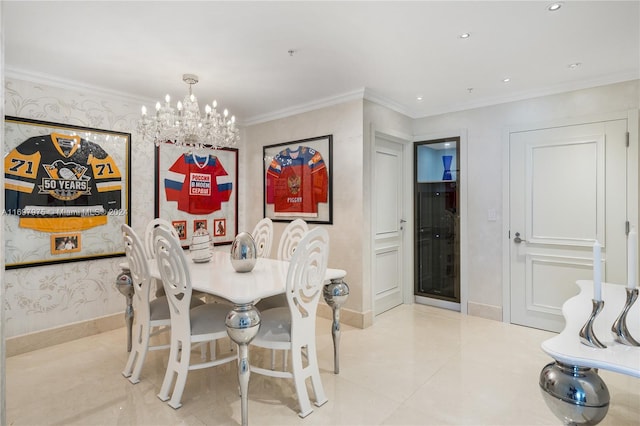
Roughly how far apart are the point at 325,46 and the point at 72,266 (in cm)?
306

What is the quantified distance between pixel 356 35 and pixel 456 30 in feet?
2.22

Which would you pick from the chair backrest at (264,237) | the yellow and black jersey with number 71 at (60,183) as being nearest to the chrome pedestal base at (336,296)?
the chair backrest at (264,237)

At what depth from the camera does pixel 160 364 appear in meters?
2.74

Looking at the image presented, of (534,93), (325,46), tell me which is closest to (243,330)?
(325,46)

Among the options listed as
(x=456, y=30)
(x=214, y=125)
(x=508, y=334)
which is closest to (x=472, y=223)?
(x=508, y=334)

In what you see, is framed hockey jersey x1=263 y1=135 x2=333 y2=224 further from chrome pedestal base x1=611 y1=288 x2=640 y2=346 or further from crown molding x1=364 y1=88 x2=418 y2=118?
chrome pedestal base x1=611 y1=288 x2=640 y2=346

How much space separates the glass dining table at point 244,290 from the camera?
1879 millimetres

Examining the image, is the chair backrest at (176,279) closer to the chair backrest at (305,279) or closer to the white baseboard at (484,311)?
the chair backrest at (305,279)

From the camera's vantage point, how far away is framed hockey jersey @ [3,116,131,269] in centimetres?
298

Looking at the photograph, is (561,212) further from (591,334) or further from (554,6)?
(591,334)

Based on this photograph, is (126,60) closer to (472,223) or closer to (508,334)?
(472,223)

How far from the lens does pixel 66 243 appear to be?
128 inches

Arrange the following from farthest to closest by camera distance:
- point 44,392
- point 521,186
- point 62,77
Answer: point 521,186
point 62,77
point 44,392

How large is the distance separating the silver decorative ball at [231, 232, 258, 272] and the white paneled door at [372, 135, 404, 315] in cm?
167
